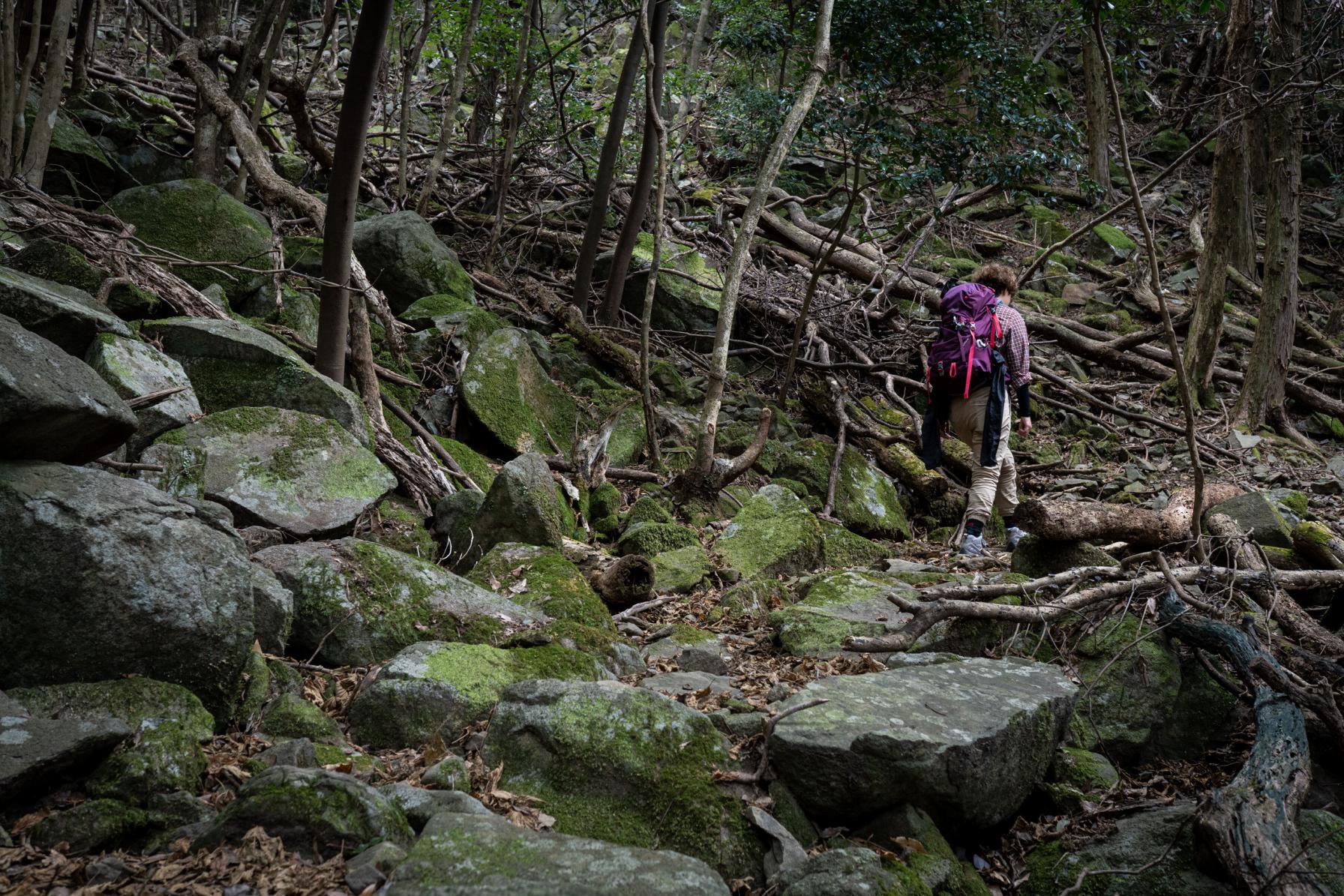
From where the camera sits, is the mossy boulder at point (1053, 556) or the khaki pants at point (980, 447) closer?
the mossy boulder at point (1053, 556)

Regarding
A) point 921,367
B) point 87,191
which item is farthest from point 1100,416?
point 87,191

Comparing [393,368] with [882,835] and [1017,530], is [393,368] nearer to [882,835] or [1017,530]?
[1017,530]

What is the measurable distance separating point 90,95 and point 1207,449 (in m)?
13.8

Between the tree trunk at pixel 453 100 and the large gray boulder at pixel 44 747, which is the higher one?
the tree trunk at pixel 453 100

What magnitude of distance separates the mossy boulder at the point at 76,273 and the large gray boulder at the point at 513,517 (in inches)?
102

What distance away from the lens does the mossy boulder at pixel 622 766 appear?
3111mm

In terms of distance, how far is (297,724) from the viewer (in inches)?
131

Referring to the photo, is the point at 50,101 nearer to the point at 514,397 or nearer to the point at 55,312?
the point at 55,312

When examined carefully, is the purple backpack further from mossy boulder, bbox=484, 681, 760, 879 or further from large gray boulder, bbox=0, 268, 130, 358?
large gray boulder, bbox=0, 268, 130, 358

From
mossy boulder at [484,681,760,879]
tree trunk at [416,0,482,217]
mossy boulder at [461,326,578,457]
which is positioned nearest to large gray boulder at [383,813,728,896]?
mossy boulder at [484,681,760,879]

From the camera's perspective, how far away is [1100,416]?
464 inches

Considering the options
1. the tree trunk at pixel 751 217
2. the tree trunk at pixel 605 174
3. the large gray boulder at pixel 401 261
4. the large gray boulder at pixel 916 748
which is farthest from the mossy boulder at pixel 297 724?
the tree trunk at pixel 605 174

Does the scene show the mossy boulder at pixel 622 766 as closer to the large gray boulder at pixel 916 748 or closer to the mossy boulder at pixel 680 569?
the large gray boulder at pixel 916 748

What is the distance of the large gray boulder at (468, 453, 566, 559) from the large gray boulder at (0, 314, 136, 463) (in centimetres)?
242
